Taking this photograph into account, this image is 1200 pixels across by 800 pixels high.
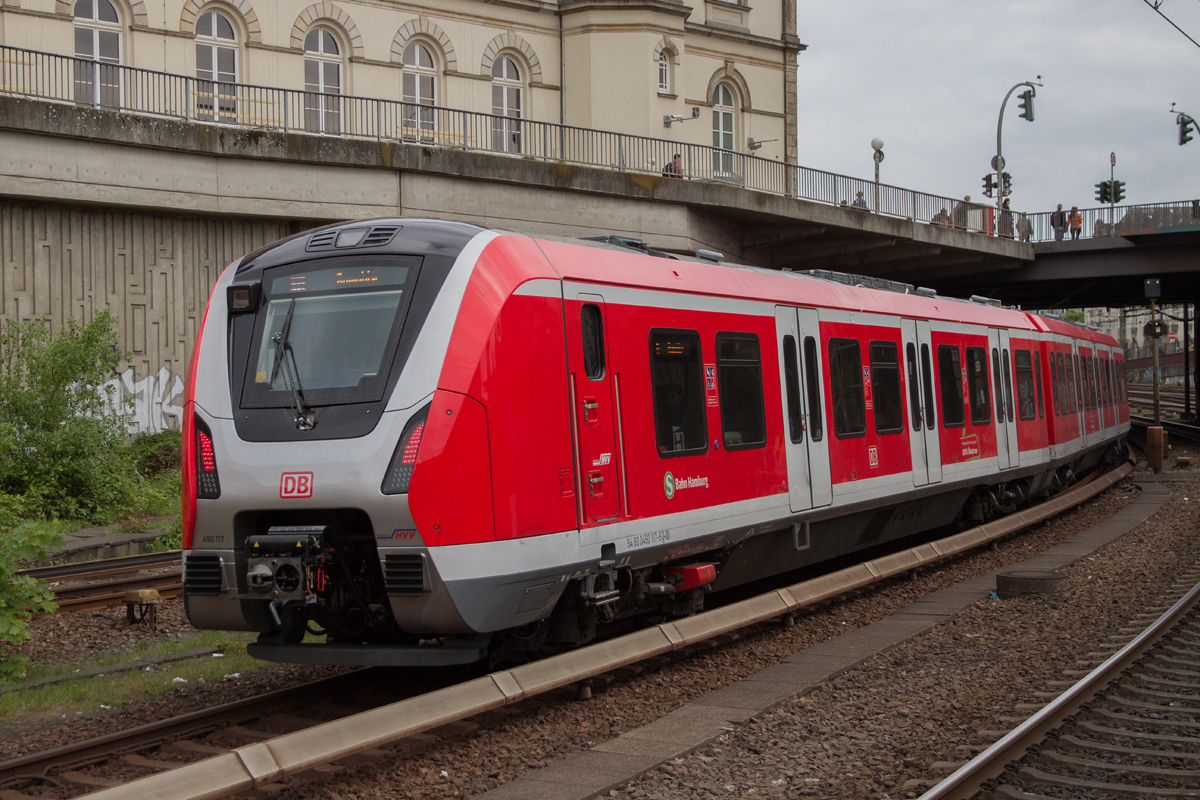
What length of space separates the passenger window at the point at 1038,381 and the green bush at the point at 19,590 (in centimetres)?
1490

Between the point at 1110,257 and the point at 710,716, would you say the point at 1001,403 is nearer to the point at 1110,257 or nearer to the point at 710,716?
the point at 710,716

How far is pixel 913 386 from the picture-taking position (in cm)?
1367

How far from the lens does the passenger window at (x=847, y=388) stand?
38.3 ft

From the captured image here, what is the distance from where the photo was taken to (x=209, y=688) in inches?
319

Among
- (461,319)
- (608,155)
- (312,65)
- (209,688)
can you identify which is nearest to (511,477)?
(461,319)

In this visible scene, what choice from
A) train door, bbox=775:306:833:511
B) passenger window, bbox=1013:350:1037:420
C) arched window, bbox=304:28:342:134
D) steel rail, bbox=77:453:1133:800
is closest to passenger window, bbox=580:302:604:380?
steel rail, bbox=77:453:1133:800

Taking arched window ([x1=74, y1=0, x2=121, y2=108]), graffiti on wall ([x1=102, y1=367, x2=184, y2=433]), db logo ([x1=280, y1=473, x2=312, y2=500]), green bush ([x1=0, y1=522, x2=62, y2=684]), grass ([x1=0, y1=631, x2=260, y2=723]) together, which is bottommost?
grass ([x1=0, y1=631, x2=260, y2=723])

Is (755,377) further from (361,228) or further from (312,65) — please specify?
(312,65)

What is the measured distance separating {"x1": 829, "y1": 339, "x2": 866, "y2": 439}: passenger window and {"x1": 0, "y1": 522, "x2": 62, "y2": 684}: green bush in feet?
23.4

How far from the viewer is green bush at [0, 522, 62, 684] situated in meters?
8.02

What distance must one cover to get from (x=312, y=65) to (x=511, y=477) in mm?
24607

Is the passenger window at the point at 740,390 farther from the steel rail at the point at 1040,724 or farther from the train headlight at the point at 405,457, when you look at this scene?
the train headlight at the point at 405,457

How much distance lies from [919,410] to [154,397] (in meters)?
14.5

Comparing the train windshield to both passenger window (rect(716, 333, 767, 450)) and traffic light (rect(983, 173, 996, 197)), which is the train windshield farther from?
traffic light (rect(983, 173, 996, 197))
